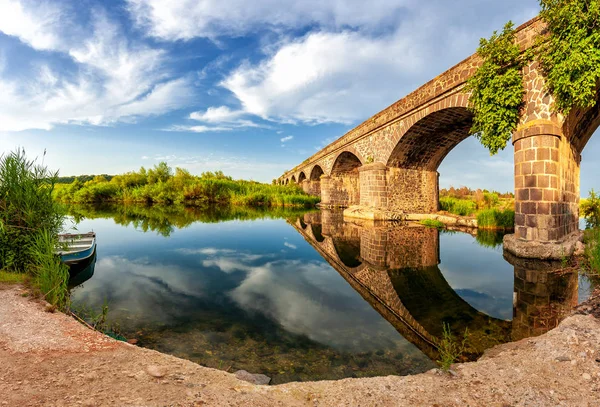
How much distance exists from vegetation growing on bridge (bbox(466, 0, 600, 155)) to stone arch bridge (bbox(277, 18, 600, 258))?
0.25 metres

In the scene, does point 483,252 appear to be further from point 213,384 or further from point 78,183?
point 78,183

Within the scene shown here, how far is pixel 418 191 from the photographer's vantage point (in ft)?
52.9

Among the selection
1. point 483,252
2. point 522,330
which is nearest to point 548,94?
point 483,252

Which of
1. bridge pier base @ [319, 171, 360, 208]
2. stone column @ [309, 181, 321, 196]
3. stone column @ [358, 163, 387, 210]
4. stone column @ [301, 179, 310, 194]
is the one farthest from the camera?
stone column @ [301, 179, 310, 194]

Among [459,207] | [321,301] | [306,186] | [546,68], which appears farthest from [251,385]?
[306,186]

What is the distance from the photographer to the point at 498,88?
26.1ft

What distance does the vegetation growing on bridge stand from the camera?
624 centimetres

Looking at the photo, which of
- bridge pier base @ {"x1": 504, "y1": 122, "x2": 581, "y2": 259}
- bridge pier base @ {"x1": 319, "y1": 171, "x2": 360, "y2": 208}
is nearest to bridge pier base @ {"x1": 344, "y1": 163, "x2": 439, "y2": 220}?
bridge pier base @ {"x1": 504, "y1": 122, "x2": 581, "y2": 259}

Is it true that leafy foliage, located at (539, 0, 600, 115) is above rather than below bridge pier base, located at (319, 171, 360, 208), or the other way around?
above

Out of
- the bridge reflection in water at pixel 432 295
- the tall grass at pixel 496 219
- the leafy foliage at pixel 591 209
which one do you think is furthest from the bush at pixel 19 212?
the leafy foliage at pixel 591 209

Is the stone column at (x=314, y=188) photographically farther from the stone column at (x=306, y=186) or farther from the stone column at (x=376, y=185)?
the stone column at (x=376, y=185)

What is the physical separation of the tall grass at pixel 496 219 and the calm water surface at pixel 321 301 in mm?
3925

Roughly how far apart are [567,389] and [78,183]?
4276 cm

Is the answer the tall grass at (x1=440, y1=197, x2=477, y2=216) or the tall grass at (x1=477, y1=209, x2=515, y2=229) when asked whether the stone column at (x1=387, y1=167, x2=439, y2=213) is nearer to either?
the tall grass at (x1=440, y1=197, x2=477, y2=216)
